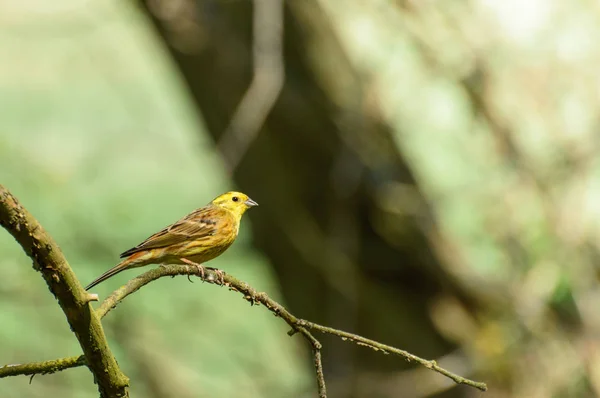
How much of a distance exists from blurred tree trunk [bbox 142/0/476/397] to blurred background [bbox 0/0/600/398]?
15mm

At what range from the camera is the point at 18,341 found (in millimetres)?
8250

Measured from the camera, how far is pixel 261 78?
523 cm

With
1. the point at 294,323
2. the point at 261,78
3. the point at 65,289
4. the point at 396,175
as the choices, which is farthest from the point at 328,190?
the point at 65,289

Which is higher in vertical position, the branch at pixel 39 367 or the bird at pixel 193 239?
the bird at pixel 193 239

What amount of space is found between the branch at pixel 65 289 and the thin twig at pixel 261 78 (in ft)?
10.9

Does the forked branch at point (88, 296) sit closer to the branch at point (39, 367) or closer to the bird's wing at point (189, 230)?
the branch at point (39, 367)

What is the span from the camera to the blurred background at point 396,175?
6277 millimetres

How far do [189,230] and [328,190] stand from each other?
2904 mm

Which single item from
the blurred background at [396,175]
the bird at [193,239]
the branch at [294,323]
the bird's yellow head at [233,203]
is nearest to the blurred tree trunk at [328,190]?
the blurred background at [396,175]

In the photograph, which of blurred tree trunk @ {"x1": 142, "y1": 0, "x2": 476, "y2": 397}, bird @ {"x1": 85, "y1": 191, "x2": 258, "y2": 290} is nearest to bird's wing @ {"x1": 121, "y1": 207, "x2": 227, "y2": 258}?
bird @ {"x1": 85, "y1": 191, "x2": 258, "y2": 290}

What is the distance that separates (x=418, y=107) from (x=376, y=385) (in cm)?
234

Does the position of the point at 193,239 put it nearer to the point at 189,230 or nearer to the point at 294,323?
the point at 189,230

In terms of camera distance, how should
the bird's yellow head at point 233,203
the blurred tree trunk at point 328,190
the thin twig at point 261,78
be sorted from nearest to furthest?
the bird's yellow head at point 233,203
the thin twig at point 261,78
the blurred tree trunk at point 328,190

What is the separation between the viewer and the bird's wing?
12.1ft
